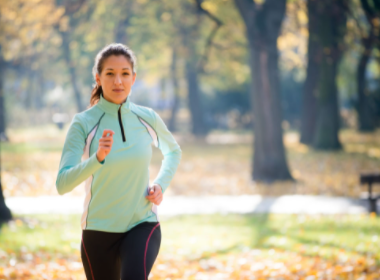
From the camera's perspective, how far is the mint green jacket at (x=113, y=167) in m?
3.35

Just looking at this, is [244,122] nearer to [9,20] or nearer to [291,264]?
[9,20]

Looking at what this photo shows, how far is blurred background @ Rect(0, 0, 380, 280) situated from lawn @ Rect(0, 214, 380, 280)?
1.3 inches

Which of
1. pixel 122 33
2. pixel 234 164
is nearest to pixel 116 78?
pixel 234 164

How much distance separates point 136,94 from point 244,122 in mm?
10929

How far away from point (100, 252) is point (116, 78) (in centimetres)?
107

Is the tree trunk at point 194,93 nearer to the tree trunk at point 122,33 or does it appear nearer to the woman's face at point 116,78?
the tree trunk at point 122,33

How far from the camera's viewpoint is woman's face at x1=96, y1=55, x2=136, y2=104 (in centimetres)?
353

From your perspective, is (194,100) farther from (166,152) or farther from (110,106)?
(110,106)

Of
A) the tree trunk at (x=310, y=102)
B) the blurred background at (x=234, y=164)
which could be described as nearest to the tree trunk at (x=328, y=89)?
the blurred background at (x=234, y=164)

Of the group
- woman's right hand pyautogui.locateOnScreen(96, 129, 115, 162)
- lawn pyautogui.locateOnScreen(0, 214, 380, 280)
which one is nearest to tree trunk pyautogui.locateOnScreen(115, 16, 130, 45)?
lawn pyautogui.locateOnScreen(0, 214, 380, 280)

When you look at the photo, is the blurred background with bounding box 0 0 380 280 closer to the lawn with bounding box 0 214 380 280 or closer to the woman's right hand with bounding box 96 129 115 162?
the lawn with bounding box 0 214 380 280

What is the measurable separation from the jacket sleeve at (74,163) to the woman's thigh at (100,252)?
36 centimetres

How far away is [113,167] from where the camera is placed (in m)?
3.38

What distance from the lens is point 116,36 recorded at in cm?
2902
